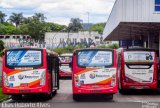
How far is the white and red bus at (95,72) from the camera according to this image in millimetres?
23484

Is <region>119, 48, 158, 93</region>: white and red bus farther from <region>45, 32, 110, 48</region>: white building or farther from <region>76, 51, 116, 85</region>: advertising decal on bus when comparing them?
<region>45, 32, 110, 48</region>: white building

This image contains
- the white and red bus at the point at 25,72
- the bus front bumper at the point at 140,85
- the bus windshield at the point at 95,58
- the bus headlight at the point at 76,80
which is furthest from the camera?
the bus front bumper at the point at 140,85

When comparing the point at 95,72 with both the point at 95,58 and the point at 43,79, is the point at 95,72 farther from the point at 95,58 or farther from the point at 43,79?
the point at 43,79

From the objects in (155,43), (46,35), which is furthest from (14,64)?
(46,35)

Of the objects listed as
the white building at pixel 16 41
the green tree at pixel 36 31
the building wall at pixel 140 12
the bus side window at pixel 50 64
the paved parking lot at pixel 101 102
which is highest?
the building wall at pixel 140 12

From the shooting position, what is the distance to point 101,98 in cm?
2578

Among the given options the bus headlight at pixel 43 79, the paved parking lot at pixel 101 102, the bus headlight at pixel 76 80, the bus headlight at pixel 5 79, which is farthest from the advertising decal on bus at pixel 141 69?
the bus headlight at pixel 5 79

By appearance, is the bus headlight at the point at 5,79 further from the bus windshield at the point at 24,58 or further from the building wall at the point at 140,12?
the building wall at the point at 140,12

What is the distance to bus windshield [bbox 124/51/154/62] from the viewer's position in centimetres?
2845

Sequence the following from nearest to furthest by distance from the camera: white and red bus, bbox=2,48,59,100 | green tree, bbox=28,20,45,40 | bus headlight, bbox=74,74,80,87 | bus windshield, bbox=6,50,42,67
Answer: white and red bus, bbox=2,48,59,100 → bus windshield, bbox=6,50,42,67 → bus headlight, bbox=74,74,80,87 → green tree, bbox=28,20,45,40

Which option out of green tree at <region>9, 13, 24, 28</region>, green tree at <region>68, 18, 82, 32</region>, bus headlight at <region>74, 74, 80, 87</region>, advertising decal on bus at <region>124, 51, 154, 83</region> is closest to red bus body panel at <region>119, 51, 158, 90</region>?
advertising decal on bus at <region>124, 51, 154, 83</region>

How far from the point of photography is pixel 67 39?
12638 centimetres

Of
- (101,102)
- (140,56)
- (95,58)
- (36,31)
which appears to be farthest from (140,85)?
(36,31)

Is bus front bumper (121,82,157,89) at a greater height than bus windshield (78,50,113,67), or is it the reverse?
bus windshield (78,50,113,67)
